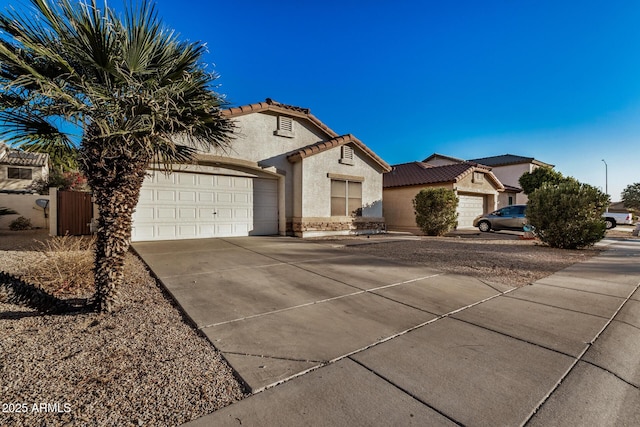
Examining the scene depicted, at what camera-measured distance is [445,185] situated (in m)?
16.1

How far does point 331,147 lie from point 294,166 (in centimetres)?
188

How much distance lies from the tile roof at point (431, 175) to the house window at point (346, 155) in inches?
216

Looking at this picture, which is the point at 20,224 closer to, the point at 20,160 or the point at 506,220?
the point at 20,160

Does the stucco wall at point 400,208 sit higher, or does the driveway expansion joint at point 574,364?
the stucco wall at point 400,208

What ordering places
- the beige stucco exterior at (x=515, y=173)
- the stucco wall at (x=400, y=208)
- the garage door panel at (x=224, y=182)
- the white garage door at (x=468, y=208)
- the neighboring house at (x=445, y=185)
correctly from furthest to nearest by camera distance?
the beige stucco exterior at (x=515, y=173) → the white garage door at (x=468, y=208) → the stucco wall at (x=400, y=208) → the neighboring house at (x=445, y=185) → the garage door panel at (x=224, y=182)

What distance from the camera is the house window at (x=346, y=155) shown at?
517 inches

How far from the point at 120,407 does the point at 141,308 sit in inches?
82.4

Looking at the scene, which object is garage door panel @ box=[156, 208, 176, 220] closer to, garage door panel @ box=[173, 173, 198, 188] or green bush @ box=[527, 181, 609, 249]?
garage door panel @ box=[173, 173, 198, 188]

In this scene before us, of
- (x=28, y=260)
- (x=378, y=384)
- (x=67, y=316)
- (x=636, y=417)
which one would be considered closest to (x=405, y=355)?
(x=378, y=384)

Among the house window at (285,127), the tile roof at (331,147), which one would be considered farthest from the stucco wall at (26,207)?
the tile roof at (331,147)

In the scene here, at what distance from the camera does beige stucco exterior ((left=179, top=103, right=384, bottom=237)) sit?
1127cm

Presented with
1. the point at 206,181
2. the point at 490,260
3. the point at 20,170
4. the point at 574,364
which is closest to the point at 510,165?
the point at 490,260

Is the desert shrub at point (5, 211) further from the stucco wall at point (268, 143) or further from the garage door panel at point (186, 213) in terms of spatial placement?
the stucco wall at point (268, 143)

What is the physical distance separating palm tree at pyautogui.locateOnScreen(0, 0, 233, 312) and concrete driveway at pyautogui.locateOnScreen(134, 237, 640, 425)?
1549 millimetres
